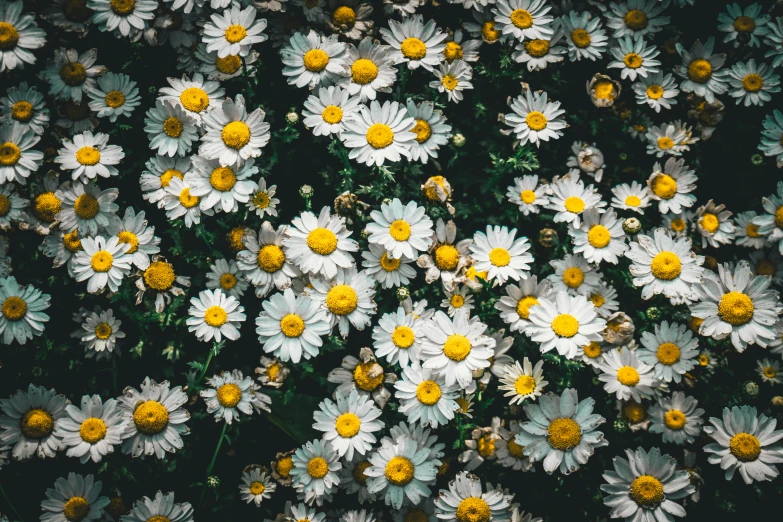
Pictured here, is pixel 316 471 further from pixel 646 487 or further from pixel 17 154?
pixel 17 154

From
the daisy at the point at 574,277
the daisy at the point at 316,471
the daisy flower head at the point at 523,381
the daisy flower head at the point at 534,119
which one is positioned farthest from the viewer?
the daisy flower head at the point at 534,119

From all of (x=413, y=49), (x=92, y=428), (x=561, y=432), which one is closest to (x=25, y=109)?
(x=92, y=428)

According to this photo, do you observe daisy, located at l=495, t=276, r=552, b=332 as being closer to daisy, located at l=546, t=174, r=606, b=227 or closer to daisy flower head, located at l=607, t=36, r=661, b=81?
daisy, located at l=546, t=174, r=606, b=227

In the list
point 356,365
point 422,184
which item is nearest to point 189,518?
point 356,365

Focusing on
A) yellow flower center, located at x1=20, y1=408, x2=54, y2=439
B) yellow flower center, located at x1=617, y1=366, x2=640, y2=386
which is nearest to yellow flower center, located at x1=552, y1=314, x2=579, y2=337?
yellow flower center, located at x1=617, y1=366, x2=640, y2=386

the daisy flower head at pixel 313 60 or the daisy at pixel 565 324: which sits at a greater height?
the daisy flower head at pixel 313 60

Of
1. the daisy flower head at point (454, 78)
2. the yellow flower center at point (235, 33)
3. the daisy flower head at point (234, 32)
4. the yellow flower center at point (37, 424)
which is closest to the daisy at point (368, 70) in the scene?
the daisy flower head at point (454, 78)

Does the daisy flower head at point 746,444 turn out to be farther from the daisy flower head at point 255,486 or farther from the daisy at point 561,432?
the daisy flower head at point 255,486
